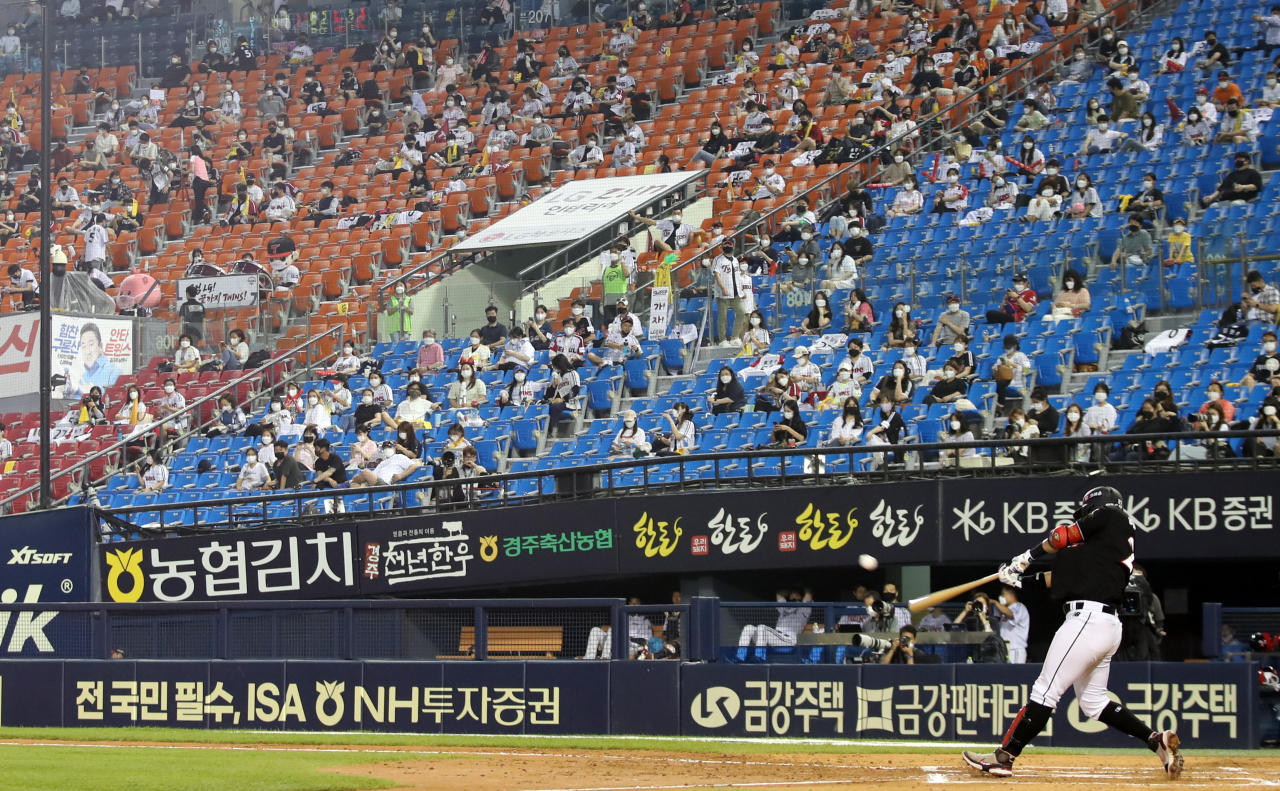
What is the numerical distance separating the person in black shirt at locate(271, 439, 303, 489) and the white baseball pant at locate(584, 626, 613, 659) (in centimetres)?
759

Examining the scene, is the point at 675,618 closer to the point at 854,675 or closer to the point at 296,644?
the point at 854,675

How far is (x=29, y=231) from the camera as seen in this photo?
32906 millimetres

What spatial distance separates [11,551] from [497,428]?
19.7 feet

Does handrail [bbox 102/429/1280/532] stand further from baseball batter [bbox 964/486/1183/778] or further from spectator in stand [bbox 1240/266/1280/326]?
baseball batter [bbox 964/486/1183/778]

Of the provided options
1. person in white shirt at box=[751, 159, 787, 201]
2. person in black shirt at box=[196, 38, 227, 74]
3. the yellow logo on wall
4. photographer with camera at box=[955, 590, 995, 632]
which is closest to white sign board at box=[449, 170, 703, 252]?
person in white shirt at box=[751, 159, 787, 201]

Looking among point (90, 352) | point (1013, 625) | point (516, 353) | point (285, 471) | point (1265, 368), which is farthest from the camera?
point (90, 352)

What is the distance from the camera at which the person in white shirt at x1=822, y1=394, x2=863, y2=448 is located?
58.7 ft

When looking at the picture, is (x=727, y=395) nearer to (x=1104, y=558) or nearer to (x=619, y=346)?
(x=619, y=346)

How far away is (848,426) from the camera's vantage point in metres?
18.0

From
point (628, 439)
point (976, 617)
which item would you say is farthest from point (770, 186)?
point (976, 617)

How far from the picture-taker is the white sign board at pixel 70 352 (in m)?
25.2

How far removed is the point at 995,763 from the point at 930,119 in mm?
16104

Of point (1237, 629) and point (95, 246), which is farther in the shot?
point (95, 246)

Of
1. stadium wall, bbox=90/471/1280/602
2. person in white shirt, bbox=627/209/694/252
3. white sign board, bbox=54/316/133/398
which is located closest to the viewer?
stadium wall, bbox=90/471/1280/602
